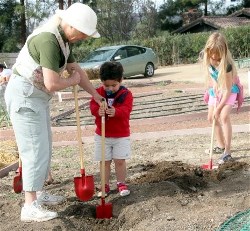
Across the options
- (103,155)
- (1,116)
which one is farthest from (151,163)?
(1,116)

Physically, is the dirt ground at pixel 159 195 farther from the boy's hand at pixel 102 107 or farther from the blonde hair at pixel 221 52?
the blonde hair at pixel 221 52

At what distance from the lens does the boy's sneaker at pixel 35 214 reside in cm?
452

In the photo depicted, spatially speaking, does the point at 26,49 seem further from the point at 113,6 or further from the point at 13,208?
the point at 113,6

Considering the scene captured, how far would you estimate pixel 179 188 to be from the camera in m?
5.23

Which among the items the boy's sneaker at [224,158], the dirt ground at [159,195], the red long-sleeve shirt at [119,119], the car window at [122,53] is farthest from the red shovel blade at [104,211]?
the car window at [122,53]

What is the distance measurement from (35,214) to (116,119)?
1175 mm

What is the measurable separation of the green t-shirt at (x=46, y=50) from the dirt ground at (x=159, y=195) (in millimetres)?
Answer: 1271

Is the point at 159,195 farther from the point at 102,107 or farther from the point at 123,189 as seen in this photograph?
the point at 102,107

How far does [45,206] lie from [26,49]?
1.45m

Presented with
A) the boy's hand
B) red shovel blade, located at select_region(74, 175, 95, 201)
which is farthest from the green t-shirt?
red shovel blade, located at select_region(74, 175, 95, 201)

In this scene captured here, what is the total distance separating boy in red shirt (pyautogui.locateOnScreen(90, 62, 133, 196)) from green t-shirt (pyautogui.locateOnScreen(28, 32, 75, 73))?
0.79 meters

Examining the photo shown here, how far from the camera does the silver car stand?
23.6 m

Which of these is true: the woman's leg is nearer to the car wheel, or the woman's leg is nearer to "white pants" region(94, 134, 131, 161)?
"white pants" region(94, 134, 131, 161)

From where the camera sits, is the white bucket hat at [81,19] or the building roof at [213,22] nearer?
the white bucket hat at [81,19]
